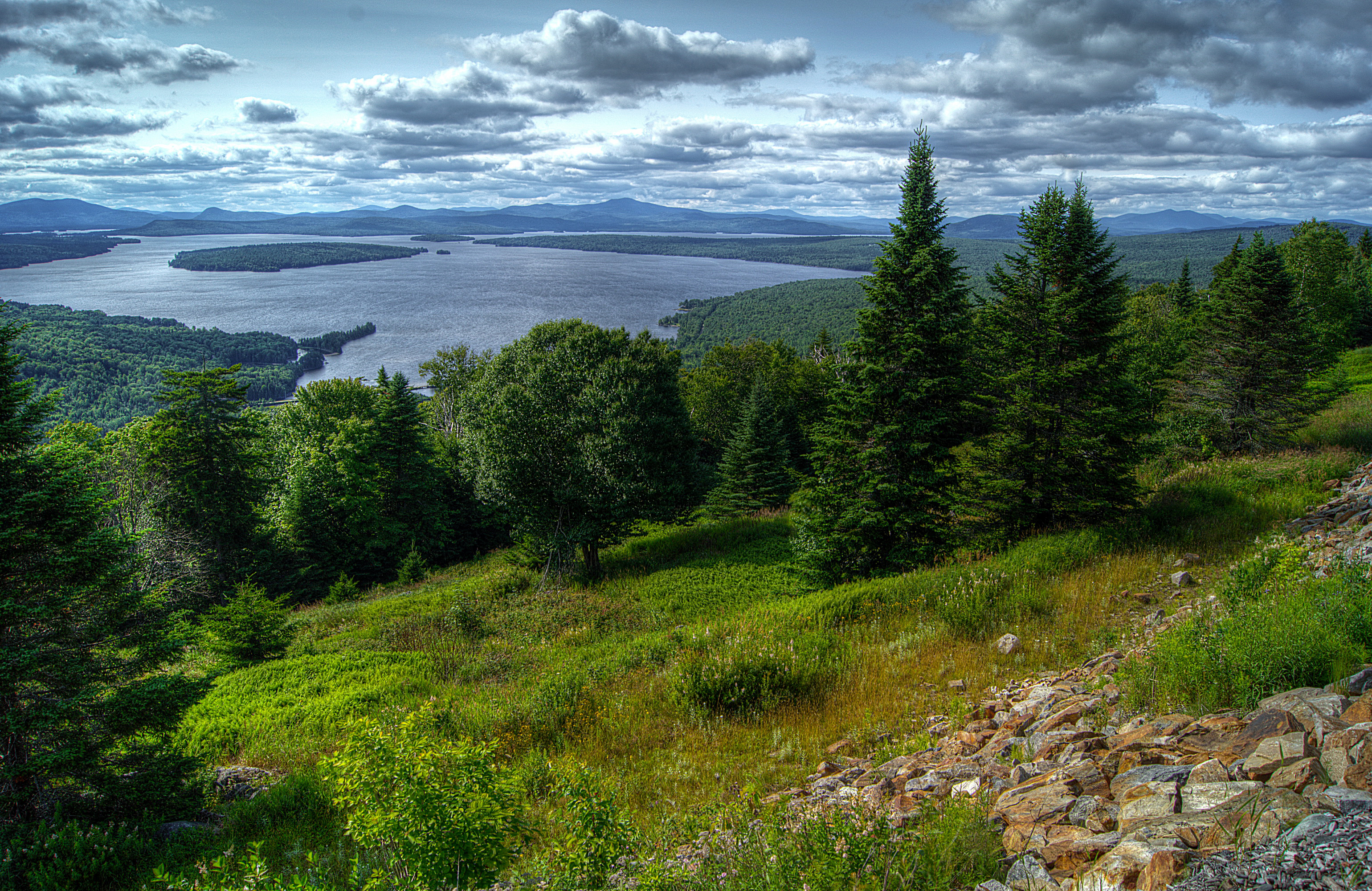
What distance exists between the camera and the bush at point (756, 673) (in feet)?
24.1

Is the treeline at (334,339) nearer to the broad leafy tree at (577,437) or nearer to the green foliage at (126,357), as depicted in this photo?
the green foliage at (126,357)

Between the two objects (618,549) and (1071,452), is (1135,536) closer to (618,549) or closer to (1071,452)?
(1071,452)

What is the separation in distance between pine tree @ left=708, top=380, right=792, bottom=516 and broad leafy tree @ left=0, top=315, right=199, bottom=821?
26.1 metres

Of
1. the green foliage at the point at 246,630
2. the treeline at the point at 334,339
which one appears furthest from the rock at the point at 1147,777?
the treeline at the point at 334,339

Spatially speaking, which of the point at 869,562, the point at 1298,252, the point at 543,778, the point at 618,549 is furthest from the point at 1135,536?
the point at 1298,252

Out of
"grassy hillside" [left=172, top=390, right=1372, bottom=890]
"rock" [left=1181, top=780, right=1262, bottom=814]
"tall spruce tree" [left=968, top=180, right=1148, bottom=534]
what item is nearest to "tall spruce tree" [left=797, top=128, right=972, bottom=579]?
"tall spruce tree" [left=968, top=180, right=1148, bottom=534]

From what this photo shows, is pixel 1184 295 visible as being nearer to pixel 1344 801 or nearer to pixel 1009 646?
pixel 1009 646

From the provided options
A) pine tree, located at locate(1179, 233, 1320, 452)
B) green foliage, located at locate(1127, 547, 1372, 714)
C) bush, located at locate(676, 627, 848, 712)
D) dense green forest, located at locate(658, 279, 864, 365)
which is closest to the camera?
green foliage, located at locate(1127, 547, 1372, 714)

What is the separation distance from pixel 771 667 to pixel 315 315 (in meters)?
187

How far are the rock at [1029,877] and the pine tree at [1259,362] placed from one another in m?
18.1

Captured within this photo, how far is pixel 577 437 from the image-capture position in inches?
808

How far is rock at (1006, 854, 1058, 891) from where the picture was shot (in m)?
2.90

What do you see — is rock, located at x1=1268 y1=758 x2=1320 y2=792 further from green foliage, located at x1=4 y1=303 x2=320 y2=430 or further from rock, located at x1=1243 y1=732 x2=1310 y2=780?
green foliage, located at x1=4 y1=303 x2=320 y2=430

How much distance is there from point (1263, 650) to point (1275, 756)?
1552mm
